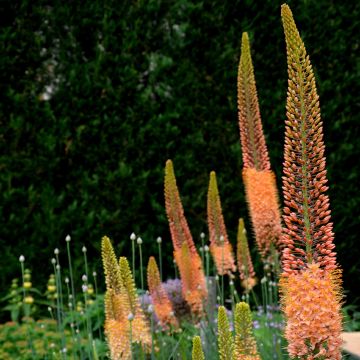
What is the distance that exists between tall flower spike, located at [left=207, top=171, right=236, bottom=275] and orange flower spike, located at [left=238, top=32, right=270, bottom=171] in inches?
10.8

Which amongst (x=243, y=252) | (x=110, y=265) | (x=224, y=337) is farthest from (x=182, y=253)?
(x=224, y=337)

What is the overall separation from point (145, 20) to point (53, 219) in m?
1.99

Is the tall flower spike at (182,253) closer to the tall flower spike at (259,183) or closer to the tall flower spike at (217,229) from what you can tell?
the tall flower spike at (217,229)

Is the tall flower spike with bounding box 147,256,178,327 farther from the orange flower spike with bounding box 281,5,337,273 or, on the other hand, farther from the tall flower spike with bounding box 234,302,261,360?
the orange flower spike with bounding box 281,5,337,273

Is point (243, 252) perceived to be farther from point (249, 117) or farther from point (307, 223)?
point (307, 223)

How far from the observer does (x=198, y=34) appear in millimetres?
6414

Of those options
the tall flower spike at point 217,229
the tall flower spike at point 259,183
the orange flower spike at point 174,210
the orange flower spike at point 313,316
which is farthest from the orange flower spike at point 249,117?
the orange flower spike at point 313,316

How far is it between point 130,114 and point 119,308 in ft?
12.3

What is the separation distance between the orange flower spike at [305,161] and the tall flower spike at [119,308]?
0.75 metres

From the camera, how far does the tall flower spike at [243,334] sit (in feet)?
6.49

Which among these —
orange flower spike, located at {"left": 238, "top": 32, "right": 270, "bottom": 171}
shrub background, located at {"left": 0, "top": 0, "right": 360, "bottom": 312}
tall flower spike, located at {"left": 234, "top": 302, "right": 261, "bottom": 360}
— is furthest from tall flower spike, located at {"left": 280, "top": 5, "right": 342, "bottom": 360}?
shrub background, located at {"left": 0, "top": 0, "right": 360, "bottom": 312}

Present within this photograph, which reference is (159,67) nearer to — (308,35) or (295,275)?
(308,35)

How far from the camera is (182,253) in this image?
3400mm

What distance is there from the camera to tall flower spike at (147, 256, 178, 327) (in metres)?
3.32
